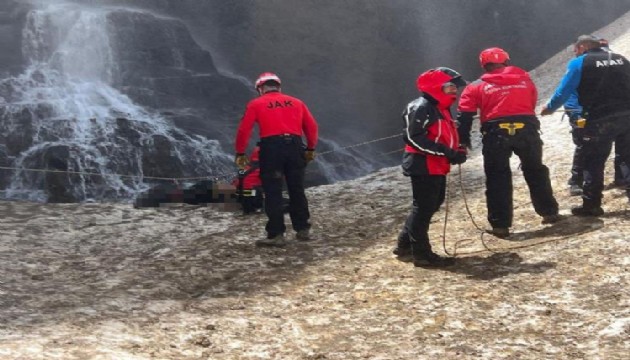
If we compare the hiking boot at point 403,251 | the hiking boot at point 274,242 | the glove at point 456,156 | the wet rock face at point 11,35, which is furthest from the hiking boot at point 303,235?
the wet rock face at point 11,35

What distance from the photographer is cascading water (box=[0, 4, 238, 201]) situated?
54.7 feet

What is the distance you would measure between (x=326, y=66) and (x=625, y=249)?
23688 mm

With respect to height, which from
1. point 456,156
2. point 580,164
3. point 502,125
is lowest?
point 580,164

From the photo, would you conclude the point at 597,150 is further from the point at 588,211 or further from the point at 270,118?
the point at 270,118

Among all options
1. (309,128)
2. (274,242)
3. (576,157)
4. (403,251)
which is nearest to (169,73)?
(309,128)

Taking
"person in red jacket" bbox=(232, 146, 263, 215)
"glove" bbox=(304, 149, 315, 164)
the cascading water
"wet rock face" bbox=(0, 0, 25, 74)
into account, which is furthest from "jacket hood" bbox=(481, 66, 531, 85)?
"wet rock face" bbox=(0, 0, 25, 74)

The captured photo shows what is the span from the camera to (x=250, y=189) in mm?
8820

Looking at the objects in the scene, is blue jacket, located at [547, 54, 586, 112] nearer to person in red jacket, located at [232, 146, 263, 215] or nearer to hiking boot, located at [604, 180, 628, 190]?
hiking boot, located at [604, 180, 628, 190]

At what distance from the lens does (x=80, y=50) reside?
23.5m

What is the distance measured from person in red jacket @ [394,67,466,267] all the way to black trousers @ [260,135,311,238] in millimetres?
1520

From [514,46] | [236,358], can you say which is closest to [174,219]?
[236,358]

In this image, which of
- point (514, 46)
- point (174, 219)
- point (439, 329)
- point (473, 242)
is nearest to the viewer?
point (439, 329)

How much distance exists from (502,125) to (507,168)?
44 centimetres

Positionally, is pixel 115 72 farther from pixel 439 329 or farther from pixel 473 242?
pixel 439 329
